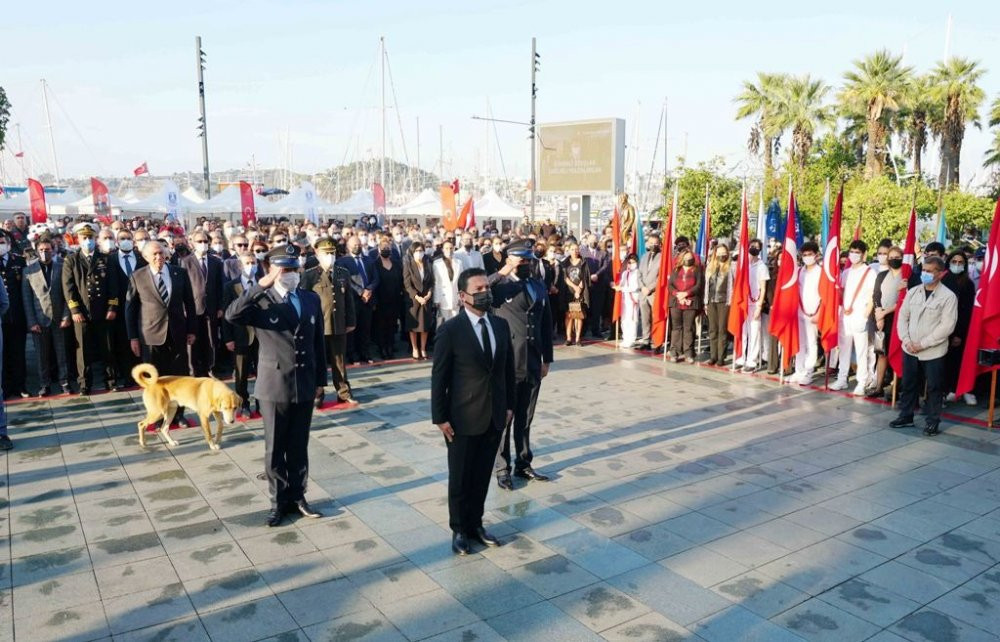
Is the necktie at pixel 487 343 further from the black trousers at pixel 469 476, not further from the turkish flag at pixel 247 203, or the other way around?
the turkish flag at pixel 247 203

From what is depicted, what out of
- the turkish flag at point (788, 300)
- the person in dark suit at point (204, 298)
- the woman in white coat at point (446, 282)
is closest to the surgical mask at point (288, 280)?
the person in dark suit at point (204, 298)

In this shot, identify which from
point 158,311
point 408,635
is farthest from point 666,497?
point 158,311

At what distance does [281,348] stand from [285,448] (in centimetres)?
76

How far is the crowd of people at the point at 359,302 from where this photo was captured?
8516 mm

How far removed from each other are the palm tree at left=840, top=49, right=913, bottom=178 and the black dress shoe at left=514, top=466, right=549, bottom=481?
27314 millimetres

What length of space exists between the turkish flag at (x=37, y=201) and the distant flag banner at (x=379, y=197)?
34.4 ft

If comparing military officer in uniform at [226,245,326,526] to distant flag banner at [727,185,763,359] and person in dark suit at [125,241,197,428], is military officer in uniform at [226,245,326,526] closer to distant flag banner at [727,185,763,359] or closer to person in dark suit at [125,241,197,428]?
person in dark suit at [125,241,197,428]

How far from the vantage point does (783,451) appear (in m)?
7.26

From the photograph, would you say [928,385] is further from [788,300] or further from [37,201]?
[37,201]

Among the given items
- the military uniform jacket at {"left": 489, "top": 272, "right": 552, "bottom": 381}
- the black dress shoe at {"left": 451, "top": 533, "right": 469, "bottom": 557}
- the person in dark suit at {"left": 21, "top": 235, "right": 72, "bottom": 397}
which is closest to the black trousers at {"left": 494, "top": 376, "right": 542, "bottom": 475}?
the military uniform jacket at {"left": 489, "top": 272, "right": 552, "bottom": 381}

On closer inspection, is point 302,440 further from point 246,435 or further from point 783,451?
point 783,451

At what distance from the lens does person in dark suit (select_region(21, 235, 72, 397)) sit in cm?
909

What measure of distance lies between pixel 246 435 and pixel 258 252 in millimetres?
2266

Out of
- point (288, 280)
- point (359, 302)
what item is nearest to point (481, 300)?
point (288, 280)
